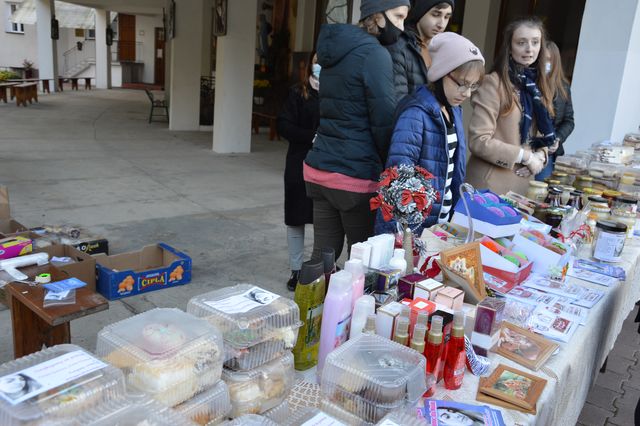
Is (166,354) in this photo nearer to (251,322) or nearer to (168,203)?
(251,322)

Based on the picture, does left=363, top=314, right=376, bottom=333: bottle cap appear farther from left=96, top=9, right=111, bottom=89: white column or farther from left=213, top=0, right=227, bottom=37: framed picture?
left=96, top=9, right=111, bottom=89: white column

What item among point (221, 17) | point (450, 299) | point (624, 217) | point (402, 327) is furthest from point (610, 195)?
point (221, 17)

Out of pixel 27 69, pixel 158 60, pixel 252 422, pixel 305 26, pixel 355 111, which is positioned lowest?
pixel 252 422

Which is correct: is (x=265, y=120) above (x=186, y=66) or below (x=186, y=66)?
below

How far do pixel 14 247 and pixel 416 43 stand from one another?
8.72ft

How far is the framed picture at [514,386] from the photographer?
1.41 metres

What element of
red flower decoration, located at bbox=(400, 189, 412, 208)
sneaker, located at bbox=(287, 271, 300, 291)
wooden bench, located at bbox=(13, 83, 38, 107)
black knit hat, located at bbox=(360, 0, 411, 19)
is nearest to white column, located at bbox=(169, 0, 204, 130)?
wooden bench, located at bbox=(13, 83, 38, 107)

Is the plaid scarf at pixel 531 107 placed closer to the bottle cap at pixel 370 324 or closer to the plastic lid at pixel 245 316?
the bottle cap at pixel 370 324

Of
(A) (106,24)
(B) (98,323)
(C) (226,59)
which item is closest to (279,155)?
(C) (226,59)

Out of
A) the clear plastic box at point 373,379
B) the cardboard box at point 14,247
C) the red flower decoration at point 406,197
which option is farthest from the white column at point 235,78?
the clear plastic box at point 373,379

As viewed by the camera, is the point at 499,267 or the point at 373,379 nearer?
the point at 373,379

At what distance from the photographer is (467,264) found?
1.86m

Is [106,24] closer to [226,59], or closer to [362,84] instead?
[226,59]

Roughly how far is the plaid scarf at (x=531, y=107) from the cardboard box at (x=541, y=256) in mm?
1193
